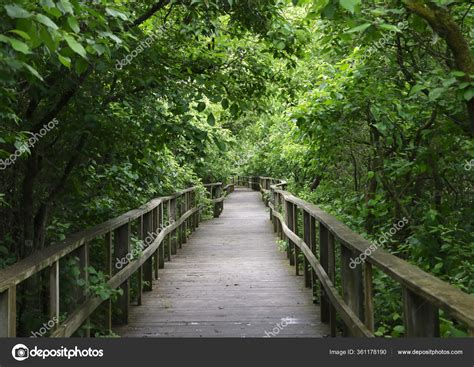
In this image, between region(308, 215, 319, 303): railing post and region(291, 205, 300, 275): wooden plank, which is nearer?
region(308, 215, 319, 303): railing post

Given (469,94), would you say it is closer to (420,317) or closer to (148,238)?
(420,317)

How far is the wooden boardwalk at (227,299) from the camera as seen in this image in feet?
17.4

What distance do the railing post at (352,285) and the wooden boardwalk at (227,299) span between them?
1.26 meters

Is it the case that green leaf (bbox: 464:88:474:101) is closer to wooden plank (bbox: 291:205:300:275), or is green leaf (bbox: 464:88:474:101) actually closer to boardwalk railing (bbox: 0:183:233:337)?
boardwalk railing (bbox: 0:183:233:337)

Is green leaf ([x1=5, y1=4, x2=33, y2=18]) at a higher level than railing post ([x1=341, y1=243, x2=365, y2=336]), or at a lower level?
higher

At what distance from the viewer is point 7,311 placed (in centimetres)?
243

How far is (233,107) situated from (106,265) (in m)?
2.00

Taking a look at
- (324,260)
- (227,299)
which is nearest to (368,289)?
(324,260)

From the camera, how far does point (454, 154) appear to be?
5160mm

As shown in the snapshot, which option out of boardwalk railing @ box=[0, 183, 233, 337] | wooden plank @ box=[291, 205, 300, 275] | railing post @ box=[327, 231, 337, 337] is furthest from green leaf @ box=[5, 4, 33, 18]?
wooden plank @ box=[291, 205, 300, 275]

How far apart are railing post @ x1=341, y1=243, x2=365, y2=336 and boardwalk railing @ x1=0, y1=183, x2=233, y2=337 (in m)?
1.99

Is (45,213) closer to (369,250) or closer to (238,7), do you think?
(238,7)

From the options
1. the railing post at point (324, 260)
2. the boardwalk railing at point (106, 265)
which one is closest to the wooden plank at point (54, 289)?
the boardwalk railing at point (106, 265)

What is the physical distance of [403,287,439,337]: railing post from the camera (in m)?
2.34
